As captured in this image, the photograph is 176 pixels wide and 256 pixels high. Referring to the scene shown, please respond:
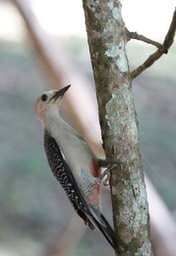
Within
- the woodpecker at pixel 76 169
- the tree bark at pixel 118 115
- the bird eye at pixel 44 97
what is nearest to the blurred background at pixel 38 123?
the bird eye at pixel 44 97

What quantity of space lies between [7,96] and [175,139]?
213 cm

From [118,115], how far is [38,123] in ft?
19.2

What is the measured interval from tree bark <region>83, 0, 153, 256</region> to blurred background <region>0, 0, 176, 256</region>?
2076 mm

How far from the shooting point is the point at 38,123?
862cm

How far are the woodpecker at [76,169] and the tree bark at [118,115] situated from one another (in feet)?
1.78

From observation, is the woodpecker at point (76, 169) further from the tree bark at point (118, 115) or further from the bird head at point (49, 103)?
the tree bark at point (118, 115)

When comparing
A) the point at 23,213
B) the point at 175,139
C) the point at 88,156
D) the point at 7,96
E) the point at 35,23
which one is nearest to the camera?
the point at 88,156

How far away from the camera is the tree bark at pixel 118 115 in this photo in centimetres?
278

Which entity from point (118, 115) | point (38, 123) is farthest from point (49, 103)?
point (38, 123)

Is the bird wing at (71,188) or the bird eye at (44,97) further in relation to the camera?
the bird eye at (44,97)

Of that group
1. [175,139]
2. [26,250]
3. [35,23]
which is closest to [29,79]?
[175,139]

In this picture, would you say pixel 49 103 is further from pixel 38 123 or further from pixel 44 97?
pixel 38 123

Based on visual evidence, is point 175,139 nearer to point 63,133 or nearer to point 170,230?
point 170,230

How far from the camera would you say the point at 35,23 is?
5.07m
